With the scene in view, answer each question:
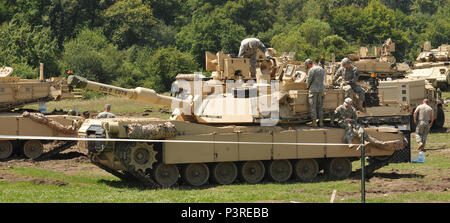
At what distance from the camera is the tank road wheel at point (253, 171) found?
20797 millimetres

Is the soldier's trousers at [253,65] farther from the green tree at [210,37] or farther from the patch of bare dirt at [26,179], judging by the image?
the green tree at [210,37]

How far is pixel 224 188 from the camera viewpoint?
19312 millimetres

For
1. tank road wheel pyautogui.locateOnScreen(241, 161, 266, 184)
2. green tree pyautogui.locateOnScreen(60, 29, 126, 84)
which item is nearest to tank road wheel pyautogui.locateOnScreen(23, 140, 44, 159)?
tank road wheel pyautogui.locateOnScreen(241, 161, 266, 184)

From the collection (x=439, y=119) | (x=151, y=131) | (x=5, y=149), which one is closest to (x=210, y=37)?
(x=439, y=119)

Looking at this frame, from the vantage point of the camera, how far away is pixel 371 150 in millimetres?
21625

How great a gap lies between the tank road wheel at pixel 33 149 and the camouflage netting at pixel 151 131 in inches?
402

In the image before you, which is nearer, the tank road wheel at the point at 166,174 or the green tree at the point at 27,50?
the tank road wheel at the point at 166,174

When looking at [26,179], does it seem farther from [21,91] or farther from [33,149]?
[21,91]

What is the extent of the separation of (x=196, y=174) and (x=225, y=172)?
896 mm

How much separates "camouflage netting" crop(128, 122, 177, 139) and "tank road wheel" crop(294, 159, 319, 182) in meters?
4.19

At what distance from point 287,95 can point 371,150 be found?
115 inches

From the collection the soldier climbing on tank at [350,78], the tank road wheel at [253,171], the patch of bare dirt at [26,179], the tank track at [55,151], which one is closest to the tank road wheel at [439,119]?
the soldier climbing on tank at [350,78]
